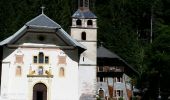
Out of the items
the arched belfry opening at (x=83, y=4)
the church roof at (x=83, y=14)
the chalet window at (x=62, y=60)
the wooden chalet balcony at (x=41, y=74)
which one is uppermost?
the arched belfry opening at (x=83, y=4)

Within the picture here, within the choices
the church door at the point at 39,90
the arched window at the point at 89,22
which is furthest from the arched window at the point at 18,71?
the arched window at the point at 89,22

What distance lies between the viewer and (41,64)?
44125 mm

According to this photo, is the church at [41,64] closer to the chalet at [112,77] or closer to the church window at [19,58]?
the church window at [19,58]

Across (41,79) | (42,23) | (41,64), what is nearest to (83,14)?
(42,23)

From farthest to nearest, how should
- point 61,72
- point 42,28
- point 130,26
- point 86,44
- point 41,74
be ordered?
1. point 130,26
2. point 86,44
3. point 61,72
4. point 41,74
5. point 42,28

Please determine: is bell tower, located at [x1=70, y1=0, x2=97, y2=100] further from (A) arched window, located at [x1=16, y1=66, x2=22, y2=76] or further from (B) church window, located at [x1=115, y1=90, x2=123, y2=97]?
(B) church window, located at [x1=115, y1=90, x2=123, y2=97]

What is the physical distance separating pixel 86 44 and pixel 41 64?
529 cm

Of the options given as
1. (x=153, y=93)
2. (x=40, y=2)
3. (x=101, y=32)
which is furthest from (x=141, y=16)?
(x=153, y=93)

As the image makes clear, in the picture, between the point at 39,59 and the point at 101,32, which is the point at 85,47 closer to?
the point at 39,59

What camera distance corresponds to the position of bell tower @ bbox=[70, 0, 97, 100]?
1789 inches

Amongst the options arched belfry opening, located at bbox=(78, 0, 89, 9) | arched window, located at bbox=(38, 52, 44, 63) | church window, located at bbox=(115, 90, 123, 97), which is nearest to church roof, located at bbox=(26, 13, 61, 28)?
arched window, located at bbox=(38, 52, 44, 63)

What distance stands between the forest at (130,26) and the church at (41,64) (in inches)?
296

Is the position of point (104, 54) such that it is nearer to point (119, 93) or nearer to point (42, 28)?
point (119, 93)

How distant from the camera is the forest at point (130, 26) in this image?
1816 inches
